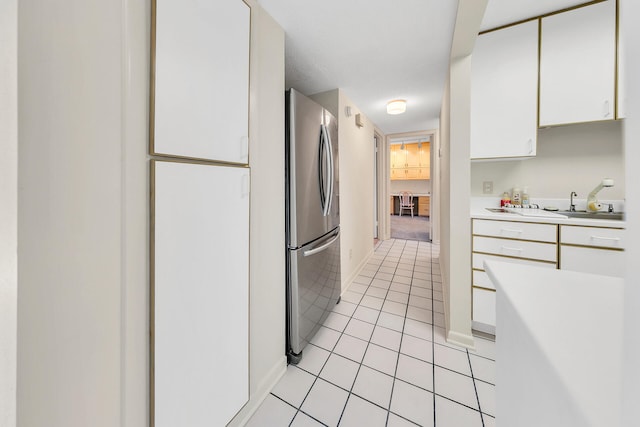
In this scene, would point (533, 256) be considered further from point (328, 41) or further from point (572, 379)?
point (328, 41)

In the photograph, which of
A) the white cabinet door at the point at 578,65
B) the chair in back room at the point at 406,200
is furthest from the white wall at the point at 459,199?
the chair in back room at the point at 406,200

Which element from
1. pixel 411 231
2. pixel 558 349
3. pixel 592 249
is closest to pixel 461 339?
pixel 592 249

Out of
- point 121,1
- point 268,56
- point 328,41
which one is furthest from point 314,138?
point 121,1

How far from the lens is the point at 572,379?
30 centimetres

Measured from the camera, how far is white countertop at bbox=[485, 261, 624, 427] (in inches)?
11.1

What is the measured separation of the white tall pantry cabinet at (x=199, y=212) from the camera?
0.83 meters

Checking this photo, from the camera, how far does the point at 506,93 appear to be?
1.93m

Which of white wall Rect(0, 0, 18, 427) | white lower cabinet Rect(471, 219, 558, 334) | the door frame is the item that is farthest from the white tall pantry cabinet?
the door frame

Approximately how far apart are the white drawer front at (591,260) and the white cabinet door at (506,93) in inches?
31.1

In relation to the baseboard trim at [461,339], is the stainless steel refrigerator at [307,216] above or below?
above

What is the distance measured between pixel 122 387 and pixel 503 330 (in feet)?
3.74

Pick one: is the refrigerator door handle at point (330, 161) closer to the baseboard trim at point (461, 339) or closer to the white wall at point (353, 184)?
the white wall at point (353, 184)

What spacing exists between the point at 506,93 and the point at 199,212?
7.90 ft

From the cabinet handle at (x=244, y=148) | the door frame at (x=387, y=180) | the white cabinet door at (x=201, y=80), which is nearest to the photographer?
the white cabinet door at (x=201, y=80)
